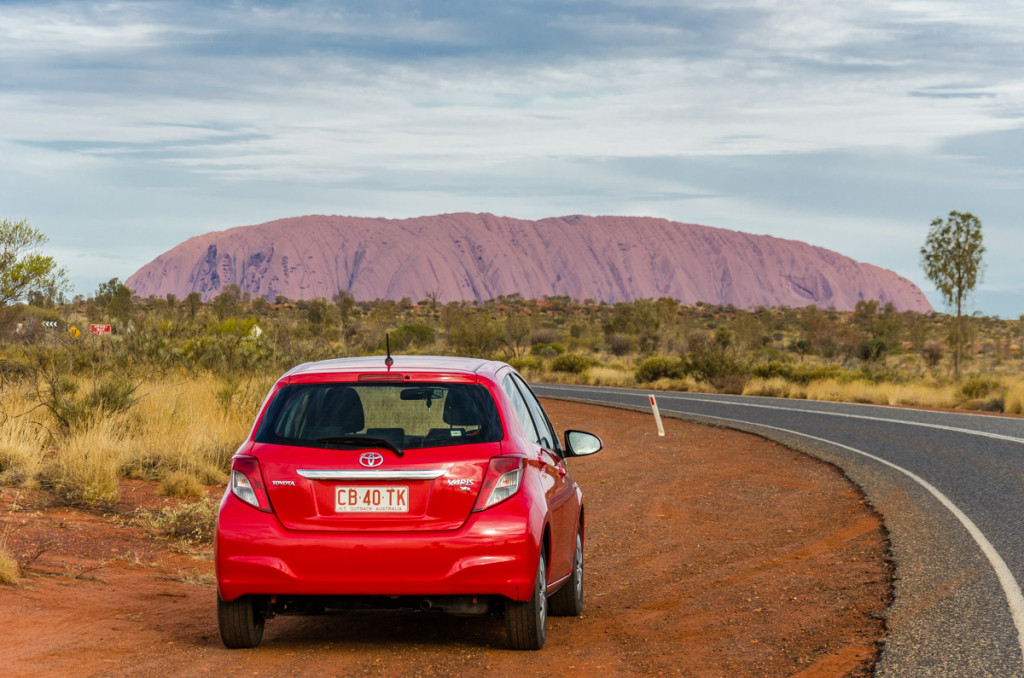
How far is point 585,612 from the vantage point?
23.5ft

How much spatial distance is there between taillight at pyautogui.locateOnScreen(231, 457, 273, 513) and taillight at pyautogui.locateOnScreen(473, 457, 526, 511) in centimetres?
107

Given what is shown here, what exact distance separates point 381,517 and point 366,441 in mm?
390

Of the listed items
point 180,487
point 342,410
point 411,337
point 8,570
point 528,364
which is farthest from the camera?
point 411,337

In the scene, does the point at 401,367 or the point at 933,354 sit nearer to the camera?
the point at 401,367

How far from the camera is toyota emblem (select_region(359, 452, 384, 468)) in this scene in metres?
5.30

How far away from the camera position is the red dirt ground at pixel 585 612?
566cm

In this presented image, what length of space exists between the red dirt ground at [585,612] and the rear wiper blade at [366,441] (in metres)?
1.16

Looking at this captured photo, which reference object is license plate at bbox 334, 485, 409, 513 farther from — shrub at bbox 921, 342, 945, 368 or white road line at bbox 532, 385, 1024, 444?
shrub at bbox 921, 342, 945, 368

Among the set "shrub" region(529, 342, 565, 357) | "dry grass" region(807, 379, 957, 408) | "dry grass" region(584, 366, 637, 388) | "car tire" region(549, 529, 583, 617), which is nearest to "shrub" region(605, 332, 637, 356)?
"shrub" region(529, 342, 565, 357)

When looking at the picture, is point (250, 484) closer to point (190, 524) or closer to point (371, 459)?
point (371, 459)

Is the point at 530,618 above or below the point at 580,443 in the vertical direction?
below

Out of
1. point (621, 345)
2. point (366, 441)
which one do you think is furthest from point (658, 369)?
point (366, 441)

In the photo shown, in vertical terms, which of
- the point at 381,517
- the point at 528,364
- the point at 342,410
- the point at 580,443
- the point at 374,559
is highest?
the point at 342,410

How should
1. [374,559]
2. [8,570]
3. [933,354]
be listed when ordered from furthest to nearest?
[933,354] → [8,570] → [374,559]
